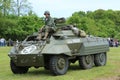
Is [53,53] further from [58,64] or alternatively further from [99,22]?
[99,22]

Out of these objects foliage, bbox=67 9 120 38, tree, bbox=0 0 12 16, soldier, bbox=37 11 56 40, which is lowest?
foliage, bbox=67 9 120 38

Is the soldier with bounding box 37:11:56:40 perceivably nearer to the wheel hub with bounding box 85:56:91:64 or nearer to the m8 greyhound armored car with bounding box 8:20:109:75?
the m8 greyhound armored car with bounding box 8:20:109:75

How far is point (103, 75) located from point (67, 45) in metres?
1.99

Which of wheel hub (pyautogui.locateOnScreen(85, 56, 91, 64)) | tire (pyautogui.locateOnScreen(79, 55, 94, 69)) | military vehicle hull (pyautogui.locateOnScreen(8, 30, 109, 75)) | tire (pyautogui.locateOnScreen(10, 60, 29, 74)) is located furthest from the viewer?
wheel hub (pyautogui.locateOnScreen(85, 56, 91, 64))

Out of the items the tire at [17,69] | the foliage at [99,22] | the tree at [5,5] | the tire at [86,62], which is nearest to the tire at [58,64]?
the tire at [86,62]

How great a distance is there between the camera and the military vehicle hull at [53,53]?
16.9 metres

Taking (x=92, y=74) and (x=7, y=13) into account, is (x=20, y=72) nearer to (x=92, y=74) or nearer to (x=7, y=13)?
(x=92, y=74)

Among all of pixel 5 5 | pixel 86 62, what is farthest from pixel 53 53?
pixel 5 5

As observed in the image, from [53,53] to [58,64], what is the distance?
0.66 metres

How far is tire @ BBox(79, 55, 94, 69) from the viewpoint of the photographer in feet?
63.5

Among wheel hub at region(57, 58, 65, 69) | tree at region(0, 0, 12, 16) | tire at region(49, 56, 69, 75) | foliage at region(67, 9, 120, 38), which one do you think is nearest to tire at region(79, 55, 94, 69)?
tire at region(49, 56, 69, 75)

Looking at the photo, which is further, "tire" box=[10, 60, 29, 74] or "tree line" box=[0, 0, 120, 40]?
"tree line" box=[0, 0, 120, 40]

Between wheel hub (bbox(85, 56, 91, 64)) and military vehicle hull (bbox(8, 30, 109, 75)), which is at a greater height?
military vehicle hull (bbox(8, 30, 109, 75))

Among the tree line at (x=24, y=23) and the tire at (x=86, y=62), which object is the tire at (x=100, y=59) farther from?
the tree line at (x=24, y=23)
